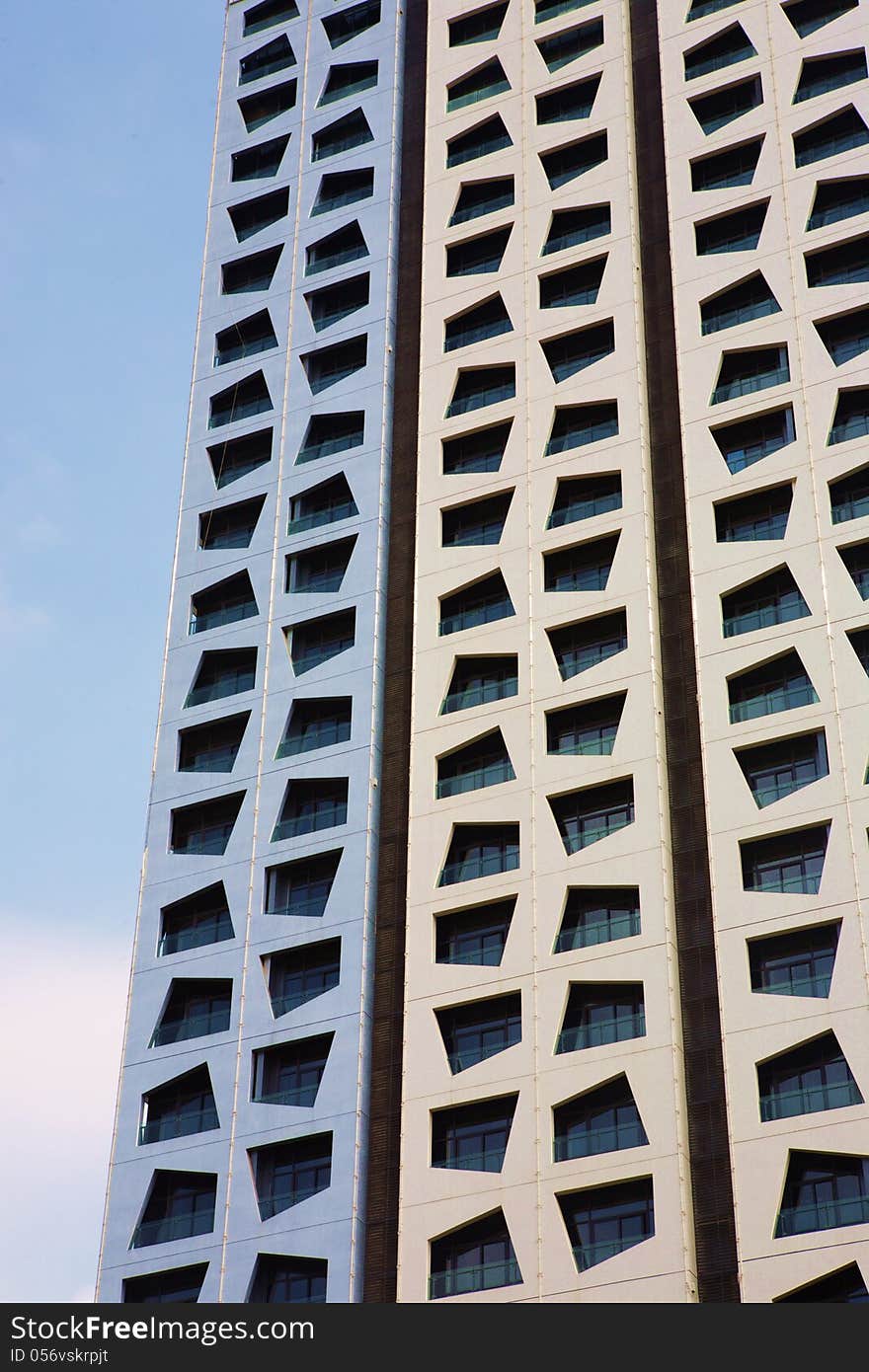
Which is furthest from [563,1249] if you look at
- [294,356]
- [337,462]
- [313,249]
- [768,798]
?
[313,249]

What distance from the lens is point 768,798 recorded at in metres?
51.0

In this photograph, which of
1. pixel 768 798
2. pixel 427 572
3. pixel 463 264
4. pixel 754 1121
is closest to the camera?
pixel 754 1121

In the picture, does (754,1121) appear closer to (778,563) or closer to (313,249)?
(778,563)

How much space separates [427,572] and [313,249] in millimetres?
15656

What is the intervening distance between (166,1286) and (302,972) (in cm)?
900

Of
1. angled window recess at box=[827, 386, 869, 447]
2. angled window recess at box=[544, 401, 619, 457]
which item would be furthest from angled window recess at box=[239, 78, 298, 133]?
angled window recess at box=[827, 386, 869, 447]

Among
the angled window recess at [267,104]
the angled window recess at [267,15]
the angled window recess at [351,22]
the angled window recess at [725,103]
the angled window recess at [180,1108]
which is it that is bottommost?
the angled window recess at [180,1108]

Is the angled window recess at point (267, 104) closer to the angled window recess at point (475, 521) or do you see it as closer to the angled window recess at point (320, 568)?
the angled window recess at point (320, 568)

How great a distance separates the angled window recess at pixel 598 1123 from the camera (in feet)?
157

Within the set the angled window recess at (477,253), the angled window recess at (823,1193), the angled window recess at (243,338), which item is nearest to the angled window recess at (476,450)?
the angled window recess at (477,253)

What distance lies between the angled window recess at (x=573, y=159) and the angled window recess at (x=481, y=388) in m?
7.00

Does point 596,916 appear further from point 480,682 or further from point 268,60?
point 268,60

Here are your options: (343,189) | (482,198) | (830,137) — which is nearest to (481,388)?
(482,198)

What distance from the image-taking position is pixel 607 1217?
47.4 metres
